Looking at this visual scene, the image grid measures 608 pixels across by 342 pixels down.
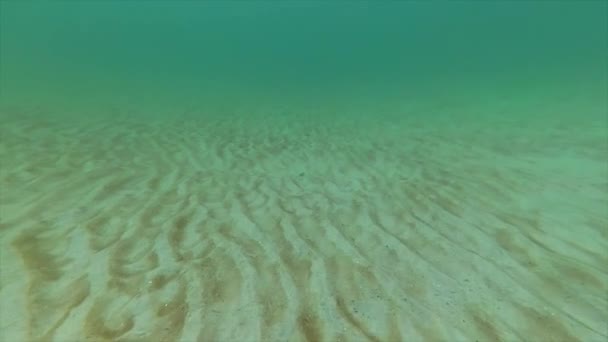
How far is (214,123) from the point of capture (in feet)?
36.9

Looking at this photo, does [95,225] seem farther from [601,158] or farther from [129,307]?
[601,158]

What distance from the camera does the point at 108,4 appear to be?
449 feet

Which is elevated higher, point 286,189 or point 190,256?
point 190,256

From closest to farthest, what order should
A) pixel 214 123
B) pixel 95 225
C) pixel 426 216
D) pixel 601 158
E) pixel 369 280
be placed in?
1. pixel 369 280
2. pixel 95 225
3. pixel 426 216
4. pixel 601 158
5. pixel 214 123

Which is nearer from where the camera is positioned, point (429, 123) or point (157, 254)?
point (157, 254)

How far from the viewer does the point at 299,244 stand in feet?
12.1

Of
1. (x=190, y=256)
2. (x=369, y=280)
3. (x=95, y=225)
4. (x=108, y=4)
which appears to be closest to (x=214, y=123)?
(x=95, y=225)

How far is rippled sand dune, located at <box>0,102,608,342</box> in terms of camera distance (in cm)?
252

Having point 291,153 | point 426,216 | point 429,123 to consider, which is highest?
point 426,216

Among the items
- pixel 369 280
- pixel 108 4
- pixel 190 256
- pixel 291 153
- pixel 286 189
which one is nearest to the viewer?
pixel 369 280

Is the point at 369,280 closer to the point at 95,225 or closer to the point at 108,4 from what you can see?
the point at 95,225

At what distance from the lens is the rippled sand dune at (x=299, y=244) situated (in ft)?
8.28

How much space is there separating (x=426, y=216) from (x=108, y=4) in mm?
163801

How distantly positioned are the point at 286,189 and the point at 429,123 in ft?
25.6
